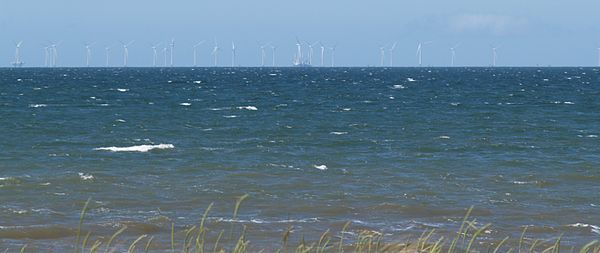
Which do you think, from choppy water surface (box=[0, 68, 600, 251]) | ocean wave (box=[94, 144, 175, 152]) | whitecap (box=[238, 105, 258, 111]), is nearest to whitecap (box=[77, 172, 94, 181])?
choppy water surface (box=[0, 68, 600, 251])

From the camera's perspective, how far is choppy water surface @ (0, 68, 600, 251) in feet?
74.8

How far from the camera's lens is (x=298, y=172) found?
3123 centimetres

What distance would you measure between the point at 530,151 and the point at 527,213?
1465 cm

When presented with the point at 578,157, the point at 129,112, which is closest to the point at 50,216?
the point at 578,157

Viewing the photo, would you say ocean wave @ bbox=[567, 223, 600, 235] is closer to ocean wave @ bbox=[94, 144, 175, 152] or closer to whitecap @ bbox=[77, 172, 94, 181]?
whitecap @ bbox=[77, 172, 94, 181]

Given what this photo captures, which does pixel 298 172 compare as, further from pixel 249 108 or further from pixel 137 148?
pixel 249 108

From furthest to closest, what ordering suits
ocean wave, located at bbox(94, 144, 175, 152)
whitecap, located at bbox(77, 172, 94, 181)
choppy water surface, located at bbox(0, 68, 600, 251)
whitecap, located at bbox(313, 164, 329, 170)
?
1. ocean wave, located at bbox(94, 144, 175, 152)
2. whitecap, located at bbox(313, 164, 329, 170)
3. whitecap, located at bbox(77, 172, 94, 181)
4. choppy water surface, located at bbox(0, 68, 600, 251)

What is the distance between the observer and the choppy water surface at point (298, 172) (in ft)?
74.8

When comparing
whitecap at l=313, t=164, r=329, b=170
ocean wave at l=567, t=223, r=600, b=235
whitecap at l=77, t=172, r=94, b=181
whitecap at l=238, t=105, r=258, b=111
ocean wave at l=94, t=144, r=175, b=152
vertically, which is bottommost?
whitecap at l=238, t=105, r=258, b=111

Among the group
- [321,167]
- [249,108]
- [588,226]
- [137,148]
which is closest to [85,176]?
[321,167]

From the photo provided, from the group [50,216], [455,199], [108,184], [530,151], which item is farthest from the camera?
[530,151]

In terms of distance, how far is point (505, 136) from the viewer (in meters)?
45.3

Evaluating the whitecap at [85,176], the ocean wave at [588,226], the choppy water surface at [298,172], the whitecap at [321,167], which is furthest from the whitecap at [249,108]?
the ocean wave at [588,226]

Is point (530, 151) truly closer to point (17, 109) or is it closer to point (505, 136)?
point (505, 136)
